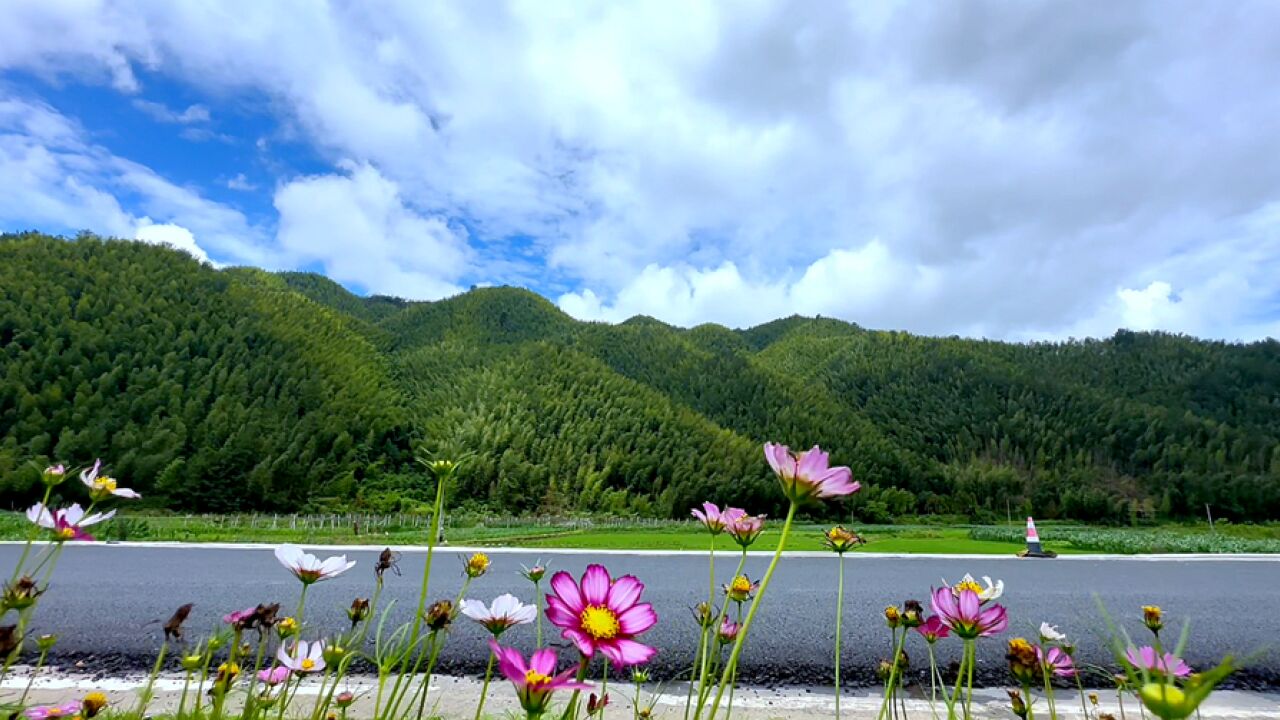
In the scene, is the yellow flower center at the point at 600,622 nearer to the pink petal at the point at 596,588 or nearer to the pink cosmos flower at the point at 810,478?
the pink petal at the point at 596,588

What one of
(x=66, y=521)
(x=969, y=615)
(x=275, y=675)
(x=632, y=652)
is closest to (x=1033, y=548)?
(x=969, y=615)

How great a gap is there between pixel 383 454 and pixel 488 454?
8063 millimetres

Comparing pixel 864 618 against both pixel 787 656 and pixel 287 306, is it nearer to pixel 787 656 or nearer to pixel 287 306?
pixel 787 656

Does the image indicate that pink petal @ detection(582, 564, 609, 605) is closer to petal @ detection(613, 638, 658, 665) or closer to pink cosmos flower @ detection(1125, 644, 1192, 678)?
petal @ detection(613, 638, 658, 665)

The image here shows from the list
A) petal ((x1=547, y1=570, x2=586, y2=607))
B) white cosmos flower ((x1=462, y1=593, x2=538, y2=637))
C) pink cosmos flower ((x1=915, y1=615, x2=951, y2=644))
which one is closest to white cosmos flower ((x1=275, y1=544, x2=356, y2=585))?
white cosmos flower ((x1=462, y1=593, x2=538, y2=637))

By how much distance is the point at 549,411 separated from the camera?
3644 cm

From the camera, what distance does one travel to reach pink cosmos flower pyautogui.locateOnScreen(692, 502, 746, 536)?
1.32 meters

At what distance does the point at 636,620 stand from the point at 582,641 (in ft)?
0.56

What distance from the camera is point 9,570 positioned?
601cm

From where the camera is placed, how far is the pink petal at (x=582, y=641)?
88cm

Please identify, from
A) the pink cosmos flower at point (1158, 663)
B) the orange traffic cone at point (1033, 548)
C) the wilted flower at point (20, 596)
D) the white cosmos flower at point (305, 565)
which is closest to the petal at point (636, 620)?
the white cosmos flower at point (305, 565)

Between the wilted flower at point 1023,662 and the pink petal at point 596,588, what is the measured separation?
0.67 meters

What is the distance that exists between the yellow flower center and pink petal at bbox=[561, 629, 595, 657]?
4 centimetres

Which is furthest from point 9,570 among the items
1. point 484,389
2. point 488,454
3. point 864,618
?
point 484,389
